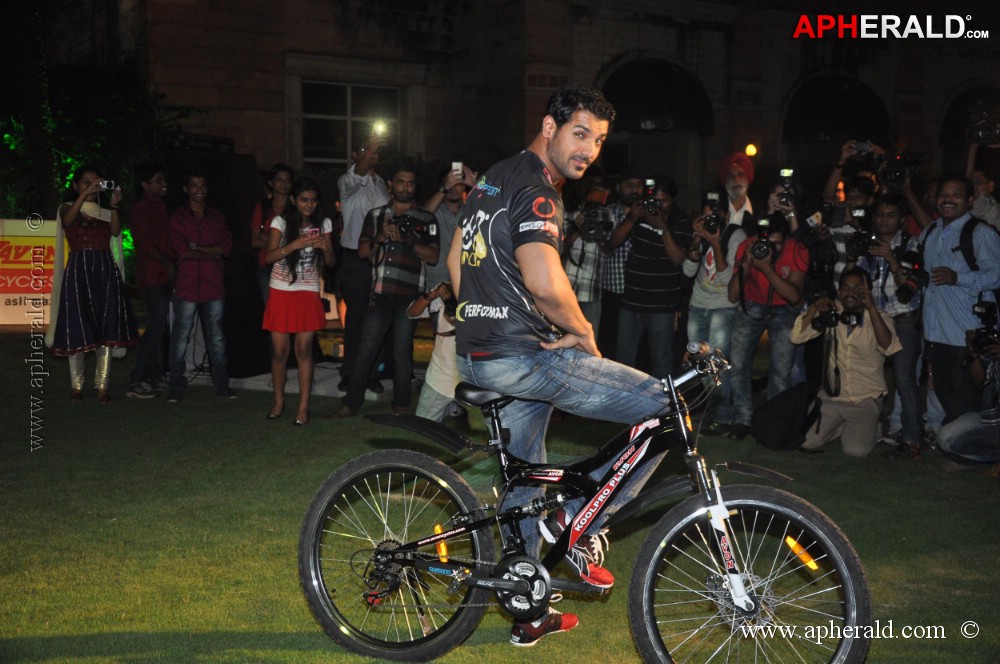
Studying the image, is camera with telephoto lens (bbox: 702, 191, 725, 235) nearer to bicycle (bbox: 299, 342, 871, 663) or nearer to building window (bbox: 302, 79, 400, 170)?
bicycle (bbox: 299, 342, 871, 663)

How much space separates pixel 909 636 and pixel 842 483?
263cm

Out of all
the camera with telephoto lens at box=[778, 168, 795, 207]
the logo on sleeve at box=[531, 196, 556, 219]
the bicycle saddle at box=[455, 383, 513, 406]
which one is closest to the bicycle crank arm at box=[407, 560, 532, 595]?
the bicycle saddle at box=[455, 383, 513, 406]

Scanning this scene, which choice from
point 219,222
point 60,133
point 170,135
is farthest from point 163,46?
point 219,222

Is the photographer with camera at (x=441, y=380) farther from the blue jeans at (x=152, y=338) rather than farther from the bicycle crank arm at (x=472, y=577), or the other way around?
the blue jeans at (x=152, y=338)

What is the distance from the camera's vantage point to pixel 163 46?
17484mm

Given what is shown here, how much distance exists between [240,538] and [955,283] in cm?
548

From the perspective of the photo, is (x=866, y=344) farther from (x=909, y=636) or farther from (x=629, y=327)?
(x=909, y=636)

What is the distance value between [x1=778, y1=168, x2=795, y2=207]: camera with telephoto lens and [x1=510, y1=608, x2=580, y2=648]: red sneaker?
5156mm

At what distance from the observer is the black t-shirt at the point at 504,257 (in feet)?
12.2

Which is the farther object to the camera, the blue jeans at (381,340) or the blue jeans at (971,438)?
the blue jeans at (381,340)

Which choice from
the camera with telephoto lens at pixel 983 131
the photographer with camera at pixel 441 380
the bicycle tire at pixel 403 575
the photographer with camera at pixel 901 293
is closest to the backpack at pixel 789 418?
the photographer with camera at pixel 901 293

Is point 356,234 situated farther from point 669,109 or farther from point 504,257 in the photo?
point 669,109

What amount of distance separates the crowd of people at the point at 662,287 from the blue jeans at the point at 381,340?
0.8 inches

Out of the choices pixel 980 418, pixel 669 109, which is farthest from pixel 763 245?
pixel 669 109
